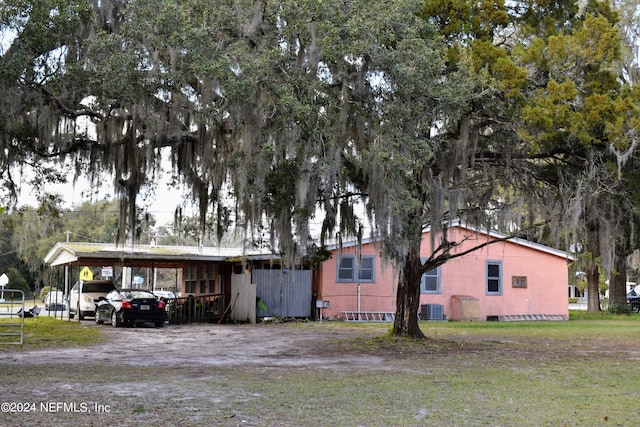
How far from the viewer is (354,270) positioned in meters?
27.4

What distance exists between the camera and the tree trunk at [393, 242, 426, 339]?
55.1 ft

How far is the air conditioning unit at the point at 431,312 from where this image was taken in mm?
27438

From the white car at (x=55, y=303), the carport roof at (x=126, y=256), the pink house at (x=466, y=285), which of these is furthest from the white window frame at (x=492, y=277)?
the white car at (x=55, y=303)

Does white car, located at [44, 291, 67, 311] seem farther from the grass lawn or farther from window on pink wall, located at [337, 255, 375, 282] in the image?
the grass lawn

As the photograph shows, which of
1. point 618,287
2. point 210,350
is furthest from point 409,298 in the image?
point 618,287

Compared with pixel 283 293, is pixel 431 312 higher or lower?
lower

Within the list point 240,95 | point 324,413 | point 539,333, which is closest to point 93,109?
point 240,95

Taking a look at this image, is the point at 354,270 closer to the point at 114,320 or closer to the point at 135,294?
the point at 135,294

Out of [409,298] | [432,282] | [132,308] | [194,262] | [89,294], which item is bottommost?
[132,308]

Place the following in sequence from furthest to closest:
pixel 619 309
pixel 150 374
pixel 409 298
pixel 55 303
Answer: pixel 619 309, pixel 55 303, pixel 409 298, pixel 150 374

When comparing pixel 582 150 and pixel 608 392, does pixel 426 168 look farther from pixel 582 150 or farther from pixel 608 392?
pixel 608 392

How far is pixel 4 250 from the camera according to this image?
61.2 meters

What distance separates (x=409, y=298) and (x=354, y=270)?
10.4 metres

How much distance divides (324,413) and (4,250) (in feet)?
195
